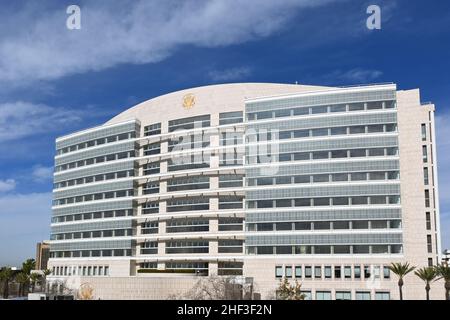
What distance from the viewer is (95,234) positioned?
404 ft

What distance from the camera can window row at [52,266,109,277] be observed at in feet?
392

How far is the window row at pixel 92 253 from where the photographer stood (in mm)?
117438

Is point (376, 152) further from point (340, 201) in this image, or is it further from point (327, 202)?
point (327, 202)

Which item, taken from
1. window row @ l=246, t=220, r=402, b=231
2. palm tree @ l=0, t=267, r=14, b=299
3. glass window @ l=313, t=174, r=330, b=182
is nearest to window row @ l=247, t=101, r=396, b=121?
glass window @ l=313, t=174, r=330, b=182

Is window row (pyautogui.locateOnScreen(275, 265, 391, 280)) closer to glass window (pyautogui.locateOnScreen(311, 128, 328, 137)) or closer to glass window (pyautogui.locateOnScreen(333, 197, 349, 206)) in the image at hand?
glass window (pyautogui.locateOnScreen(333, 197, 349, 206))

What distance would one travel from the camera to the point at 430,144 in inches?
3959

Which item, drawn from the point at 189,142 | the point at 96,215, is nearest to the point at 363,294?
the point at 189,142

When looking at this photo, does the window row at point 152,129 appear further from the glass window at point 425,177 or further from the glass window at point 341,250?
the glass window at point 425,177

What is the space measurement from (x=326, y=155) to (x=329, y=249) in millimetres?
18010

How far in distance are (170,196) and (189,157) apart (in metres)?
9.89

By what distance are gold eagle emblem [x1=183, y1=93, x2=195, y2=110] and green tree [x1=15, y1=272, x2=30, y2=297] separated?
58437mm

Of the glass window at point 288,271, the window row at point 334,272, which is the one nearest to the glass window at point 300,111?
the window row at point 334,272
